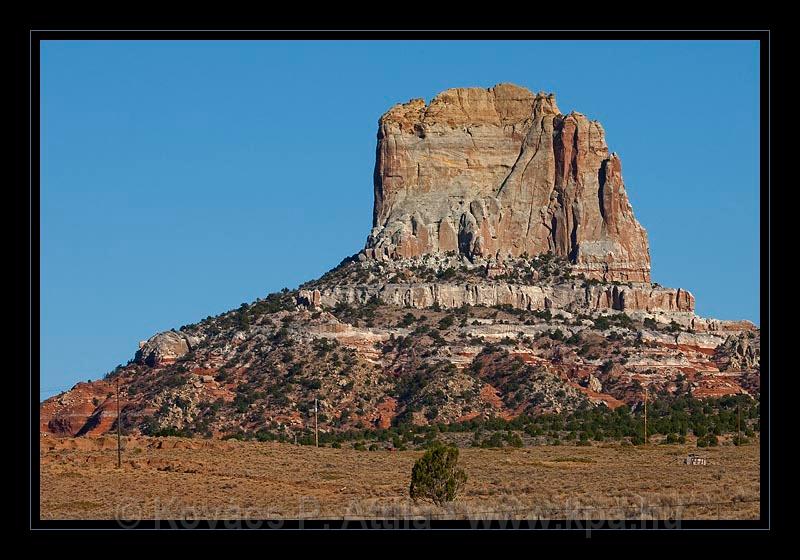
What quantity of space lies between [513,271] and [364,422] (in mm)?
28663

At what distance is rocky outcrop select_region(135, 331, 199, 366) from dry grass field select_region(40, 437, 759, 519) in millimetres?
33269

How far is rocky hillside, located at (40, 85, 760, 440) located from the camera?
9225 centimetres

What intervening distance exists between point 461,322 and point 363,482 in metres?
57.4

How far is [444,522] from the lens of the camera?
1057 inches

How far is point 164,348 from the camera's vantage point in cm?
10175

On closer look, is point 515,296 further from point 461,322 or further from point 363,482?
point 363,482

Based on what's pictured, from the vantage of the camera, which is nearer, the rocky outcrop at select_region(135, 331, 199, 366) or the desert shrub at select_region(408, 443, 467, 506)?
the desert shrub at select_region(408, 443, 467, 506)

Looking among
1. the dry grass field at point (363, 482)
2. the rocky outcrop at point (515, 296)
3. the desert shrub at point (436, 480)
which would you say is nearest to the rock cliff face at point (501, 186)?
the rocky outcrop at point (515, 296)

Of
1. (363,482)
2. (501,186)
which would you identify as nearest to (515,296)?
(501,186)

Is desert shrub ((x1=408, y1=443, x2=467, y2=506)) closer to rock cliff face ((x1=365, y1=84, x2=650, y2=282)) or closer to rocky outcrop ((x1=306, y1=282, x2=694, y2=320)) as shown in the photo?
rocky outcrop ((x1=306, y1=282, x2=694, y2=320))

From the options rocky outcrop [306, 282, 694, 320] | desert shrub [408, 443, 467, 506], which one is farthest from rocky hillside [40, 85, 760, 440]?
desert shrub [408, 443, 467, 506]

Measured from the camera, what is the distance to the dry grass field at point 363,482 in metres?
33.5
